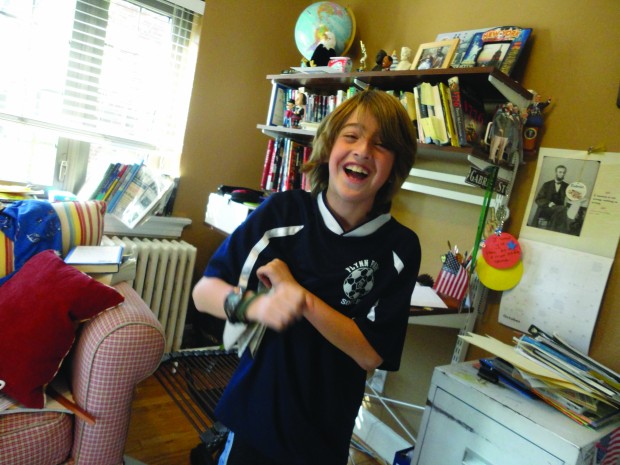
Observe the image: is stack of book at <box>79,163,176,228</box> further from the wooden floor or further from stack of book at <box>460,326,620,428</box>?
stack of book at <box>460,326,620,428</box>

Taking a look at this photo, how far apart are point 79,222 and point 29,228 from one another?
0.58ft

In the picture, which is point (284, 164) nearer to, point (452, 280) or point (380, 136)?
point (452, 280)

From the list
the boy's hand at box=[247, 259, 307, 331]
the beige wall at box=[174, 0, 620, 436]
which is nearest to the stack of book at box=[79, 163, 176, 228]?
the beige wall at box=[174, 0, 620, 436]

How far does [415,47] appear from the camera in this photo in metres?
1.97

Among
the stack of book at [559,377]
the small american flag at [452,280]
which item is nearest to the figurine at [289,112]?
the small american flag at [452,280]

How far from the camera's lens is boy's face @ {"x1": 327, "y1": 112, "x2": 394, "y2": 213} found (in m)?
0.83

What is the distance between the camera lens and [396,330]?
0.81 m

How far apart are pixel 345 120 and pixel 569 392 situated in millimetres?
915

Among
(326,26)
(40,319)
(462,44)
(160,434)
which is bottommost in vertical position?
(160,434)

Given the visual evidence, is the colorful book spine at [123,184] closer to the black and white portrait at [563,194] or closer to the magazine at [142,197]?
the magazine at [142,197]

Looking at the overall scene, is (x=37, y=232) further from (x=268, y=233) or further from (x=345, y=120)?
(x=345, y=120)

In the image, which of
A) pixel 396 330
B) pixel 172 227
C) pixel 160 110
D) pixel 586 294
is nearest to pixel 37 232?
pixel 172 227

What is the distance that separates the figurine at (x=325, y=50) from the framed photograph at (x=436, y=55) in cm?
53

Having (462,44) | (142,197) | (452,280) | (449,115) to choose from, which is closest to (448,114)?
(449,115)
